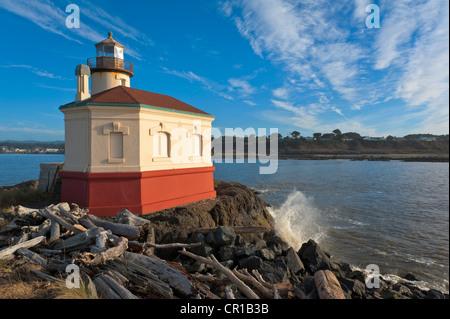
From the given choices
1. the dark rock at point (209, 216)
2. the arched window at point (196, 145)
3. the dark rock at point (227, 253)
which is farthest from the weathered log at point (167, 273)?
the arched window at point (196, 145)

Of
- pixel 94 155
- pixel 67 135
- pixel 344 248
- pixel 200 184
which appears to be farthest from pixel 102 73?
pixel 344 248

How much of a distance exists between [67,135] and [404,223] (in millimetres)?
23418

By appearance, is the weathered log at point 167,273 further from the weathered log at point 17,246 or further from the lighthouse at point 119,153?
the lighthouse at point 119,153

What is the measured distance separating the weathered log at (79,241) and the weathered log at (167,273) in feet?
3.74

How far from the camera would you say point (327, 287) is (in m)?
5.59

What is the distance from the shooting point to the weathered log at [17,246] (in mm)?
5598

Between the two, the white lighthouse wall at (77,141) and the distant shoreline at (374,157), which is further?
the distant shoreline at (374,157)

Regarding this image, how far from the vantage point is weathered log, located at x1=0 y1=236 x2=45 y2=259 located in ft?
18.4

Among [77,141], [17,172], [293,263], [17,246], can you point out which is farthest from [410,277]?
[17,172]

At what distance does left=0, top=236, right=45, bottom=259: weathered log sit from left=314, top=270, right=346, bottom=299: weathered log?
659 cm

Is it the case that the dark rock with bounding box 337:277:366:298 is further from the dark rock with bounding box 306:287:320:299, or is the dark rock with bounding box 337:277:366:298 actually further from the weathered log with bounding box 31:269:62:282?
the weathered log with bounding box 31:269:62:282

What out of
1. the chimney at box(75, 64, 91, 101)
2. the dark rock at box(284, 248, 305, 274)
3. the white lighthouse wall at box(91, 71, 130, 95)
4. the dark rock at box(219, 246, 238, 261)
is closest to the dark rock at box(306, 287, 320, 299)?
the dark rock at box(284, 248, 305, 274)

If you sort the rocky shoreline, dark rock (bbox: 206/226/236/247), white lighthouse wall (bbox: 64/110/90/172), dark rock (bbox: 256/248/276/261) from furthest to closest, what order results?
white lighthouse wall (bbox: 64/110/90/172), dark rock (bbox: 206/226/236/247), dark rock (bbox: 256/248/276/261), the rocky shoreline

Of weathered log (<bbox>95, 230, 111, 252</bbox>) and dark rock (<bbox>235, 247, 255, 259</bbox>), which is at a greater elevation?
weathered log (<bbox>95, 230, 111, 252</bbox>)
